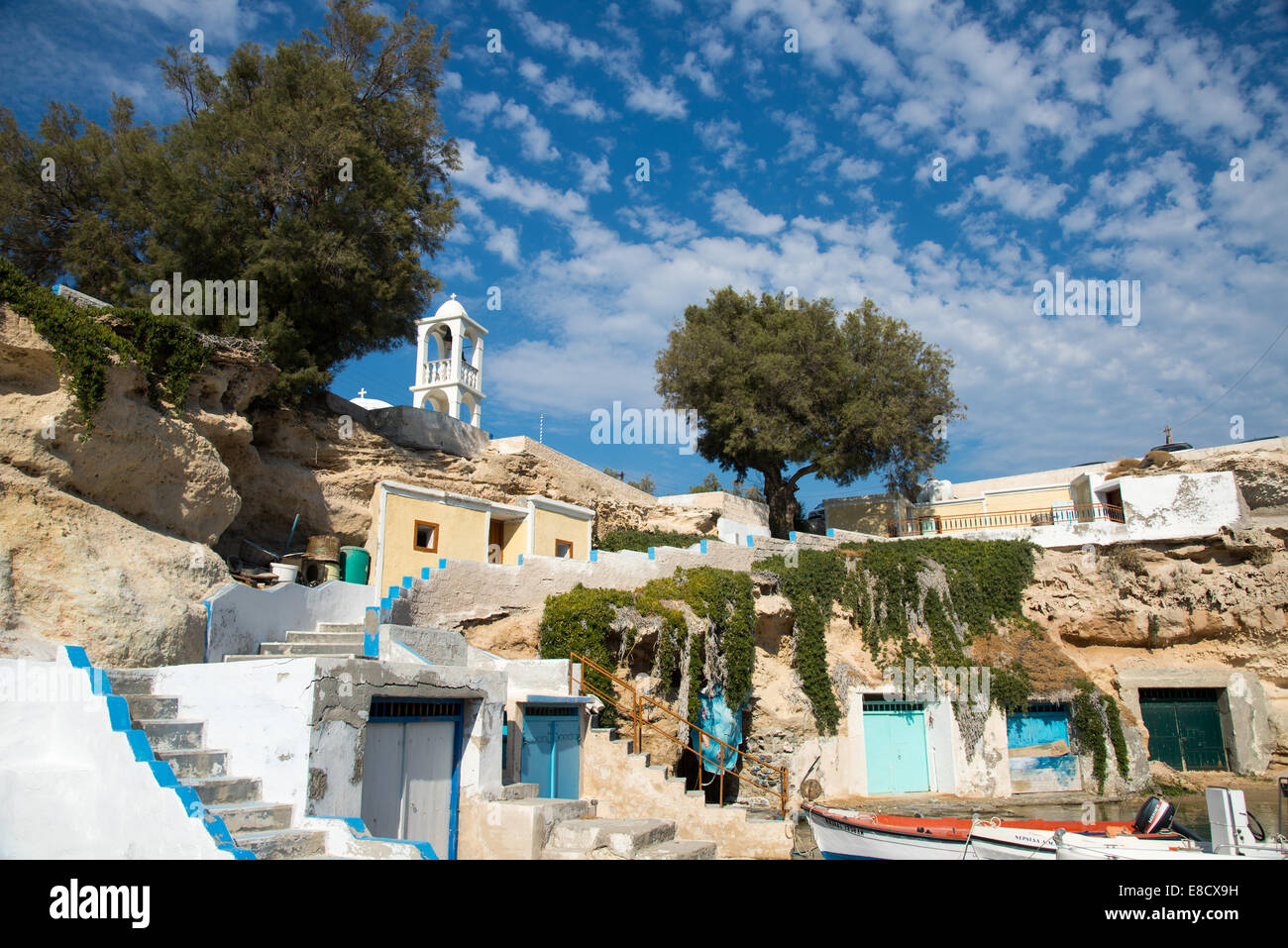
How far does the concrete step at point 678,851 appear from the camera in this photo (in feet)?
27.4

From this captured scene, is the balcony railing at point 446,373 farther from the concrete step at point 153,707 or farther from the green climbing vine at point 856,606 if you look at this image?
the concrete step at point 153,707

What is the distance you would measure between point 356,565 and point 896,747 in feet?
45.3

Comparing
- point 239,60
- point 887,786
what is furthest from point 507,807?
point 239,60

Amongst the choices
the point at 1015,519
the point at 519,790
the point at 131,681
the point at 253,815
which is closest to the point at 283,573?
the point at 131,681

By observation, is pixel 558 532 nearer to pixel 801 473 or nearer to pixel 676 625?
pixel 676 625

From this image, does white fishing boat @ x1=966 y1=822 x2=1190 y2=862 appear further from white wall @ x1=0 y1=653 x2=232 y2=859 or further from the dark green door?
the dark green door

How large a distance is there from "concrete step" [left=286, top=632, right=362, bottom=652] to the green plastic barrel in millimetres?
3545

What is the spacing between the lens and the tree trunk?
31.6 m

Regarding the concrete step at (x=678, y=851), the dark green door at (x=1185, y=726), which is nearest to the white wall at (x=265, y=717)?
the concrete step at (x=678, y=851)

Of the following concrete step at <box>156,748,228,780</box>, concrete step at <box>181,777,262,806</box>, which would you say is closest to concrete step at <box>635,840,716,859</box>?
concrete step at <box>181,777,262,806</box>

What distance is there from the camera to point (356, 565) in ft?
51.8

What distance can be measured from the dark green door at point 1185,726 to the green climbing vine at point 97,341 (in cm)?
2531
